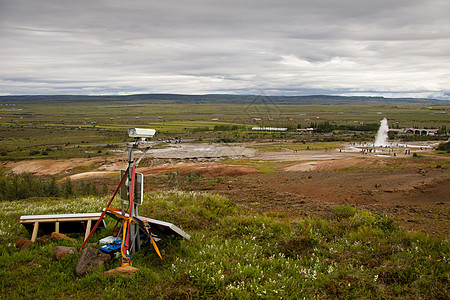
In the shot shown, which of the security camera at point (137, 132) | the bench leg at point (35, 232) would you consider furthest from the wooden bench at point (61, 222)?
the security camera at point (137, 132)

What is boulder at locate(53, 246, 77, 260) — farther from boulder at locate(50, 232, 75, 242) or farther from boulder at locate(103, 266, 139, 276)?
boulder at locate(103, 266, 139, 276)

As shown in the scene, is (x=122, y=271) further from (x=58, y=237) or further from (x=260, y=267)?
(x=260, y=267)

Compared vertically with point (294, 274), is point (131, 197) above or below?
above

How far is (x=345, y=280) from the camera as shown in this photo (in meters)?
5.55

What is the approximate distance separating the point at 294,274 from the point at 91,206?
26.2 feet

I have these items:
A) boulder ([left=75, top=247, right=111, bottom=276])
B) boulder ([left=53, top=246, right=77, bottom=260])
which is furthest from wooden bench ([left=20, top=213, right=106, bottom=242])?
boulder ([left=75, top=247, right=111, bottom=276])

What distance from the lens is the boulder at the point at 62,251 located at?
21.1ft

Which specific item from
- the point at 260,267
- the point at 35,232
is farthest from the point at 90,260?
the point at 260,267

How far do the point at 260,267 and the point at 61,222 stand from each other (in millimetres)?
5578

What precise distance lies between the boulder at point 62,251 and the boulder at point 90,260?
0.55 metres

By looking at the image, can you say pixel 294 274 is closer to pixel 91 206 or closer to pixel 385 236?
pixel 385 236

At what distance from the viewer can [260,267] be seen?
6094mm

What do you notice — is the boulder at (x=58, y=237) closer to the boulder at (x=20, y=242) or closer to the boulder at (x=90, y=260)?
the boulder at (x=20, y=242)

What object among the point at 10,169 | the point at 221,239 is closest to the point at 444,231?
the point at 221,239
